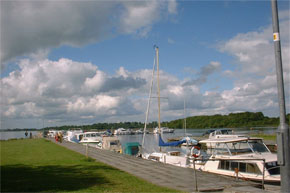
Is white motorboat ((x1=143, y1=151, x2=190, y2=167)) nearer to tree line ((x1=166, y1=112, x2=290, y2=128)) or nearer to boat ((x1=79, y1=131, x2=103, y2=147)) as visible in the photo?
boat ((x1=79, y1=131, x2=103, y2=147))

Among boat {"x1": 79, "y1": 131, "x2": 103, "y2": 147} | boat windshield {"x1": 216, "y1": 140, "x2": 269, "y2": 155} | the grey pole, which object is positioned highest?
the grey pole

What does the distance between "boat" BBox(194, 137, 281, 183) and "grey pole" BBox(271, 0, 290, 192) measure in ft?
30.0

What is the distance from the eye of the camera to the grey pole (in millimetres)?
7126

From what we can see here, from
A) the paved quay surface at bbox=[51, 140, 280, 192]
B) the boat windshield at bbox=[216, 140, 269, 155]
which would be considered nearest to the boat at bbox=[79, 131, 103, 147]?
the paved quay surface at bbox=[51, 140, 280, 192]

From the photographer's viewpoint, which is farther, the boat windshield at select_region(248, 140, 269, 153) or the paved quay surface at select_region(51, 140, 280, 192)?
the boat windshield at select_region(248, 140, 269, 153)

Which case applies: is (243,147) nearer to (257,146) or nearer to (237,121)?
(257,146)

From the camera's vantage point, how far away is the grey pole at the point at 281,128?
7.13 meters

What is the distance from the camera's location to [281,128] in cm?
739

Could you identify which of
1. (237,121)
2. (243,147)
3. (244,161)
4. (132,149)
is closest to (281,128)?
(244,161)

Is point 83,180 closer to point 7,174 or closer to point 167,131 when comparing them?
point 7,174

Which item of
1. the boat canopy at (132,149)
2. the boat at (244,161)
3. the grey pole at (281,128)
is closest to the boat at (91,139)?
the boat canopy at (132,149)

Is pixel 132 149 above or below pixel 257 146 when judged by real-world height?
below

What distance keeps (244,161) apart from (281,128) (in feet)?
36.1

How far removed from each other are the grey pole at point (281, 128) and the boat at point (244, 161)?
9.14 metres
